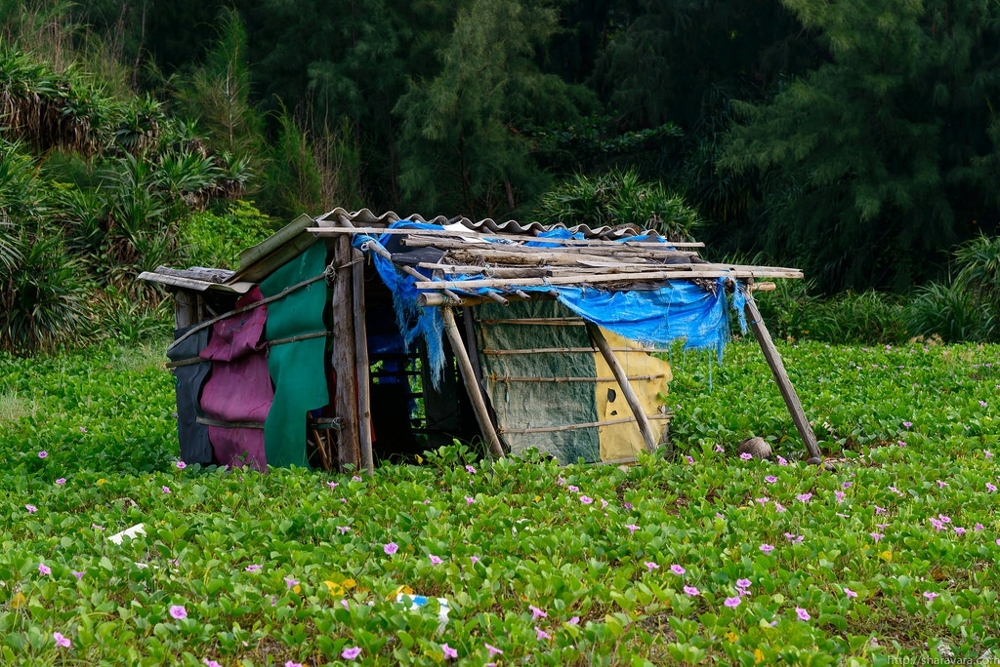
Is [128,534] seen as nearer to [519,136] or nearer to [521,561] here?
[521,561]

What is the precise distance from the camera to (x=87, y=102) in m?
17.9

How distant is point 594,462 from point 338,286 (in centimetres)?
238

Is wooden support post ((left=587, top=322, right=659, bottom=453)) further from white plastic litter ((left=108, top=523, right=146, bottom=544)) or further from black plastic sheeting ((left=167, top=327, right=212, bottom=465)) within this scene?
black plastic sheeting ((left=167, top=327, right=212, bottom=465))

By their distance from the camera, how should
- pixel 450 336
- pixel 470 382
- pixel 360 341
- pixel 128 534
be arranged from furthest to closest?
pixel 360 341, pixel 470 382, pixel 450 336, pixel 128 534

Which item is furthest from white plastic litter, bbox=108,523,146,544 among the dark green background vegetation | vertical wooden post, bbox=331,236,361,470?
the dark green background vegetation

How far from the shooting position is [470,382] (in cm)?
725

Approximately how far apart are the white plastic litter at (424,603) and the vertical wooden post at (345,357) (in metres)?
A: 3.22

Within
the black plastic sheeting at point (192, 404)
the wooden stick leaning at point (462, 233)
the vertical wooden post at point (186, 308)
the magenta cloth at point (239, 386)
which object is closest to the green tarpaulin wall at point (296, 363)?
the magenta cloth at point (239, 386)

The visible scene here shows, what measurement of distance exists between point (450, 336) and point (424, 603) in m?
2.84

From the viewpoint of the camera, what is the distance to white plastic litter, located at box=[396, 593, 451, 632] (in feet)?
14.1

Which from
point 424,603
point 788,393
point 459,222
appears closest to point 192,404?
point 459,222

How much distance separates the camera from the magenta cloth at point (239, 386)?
343 inches

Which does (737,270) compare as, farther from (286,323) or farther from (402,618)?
(402,618)

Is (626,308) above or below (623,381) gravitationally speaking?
above
